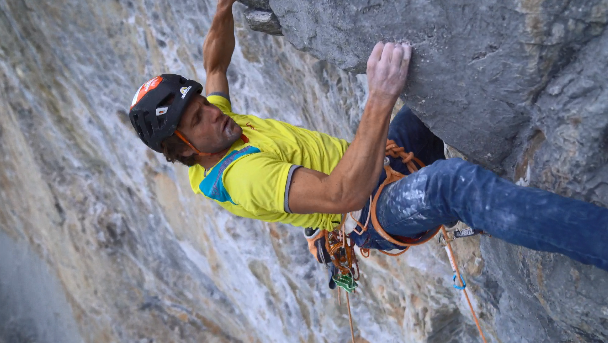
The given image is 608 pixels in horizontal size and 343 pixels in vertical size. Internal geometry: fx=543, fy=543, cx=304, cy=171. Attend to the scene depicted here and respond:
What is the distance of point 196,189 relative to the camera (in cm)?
261

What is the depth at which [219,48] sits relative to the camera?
116 inches

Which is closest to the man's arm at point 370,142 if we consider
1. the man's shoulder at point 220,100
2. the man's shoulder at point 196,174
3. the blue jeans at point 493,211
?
the blue jeans at point 493,211

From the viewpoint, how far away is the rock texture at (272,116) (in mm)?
1710

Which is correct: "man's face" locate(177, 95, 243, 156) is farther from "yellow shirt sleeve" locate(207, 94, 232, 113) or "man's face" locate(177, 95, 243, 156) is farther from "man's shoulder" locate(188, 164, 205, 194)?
"yellow shirt sleeve" locate(207, 94, 232, 113)

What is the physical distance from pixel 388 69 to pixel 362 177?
1.29 feet

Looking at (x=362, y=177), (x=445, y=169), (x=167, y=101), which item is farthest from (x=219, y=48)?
(x=445, y=169)

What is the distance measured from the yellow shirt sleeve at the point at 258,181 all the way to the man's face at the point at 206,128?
0.55ft

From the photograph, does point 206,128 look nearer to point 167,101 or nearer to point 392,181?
point 167,101

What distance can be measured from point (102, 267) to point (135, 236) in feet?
2.65

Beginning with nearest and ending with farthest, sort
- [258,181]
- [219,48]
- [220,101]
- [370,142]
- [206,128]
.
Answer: [370,142] < [258,181] < [206,128] < [220,101] < [219,48]

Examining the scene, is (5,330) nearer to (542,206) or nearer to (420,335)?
(420,335)

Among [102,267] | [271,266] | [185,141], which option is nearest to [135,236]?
[102,267]

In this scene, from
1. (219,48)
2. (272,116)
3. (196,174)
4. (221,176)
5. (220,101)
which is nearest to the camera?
(221,176)

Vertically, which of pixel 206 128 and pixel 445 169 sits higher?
pixel 445 169
